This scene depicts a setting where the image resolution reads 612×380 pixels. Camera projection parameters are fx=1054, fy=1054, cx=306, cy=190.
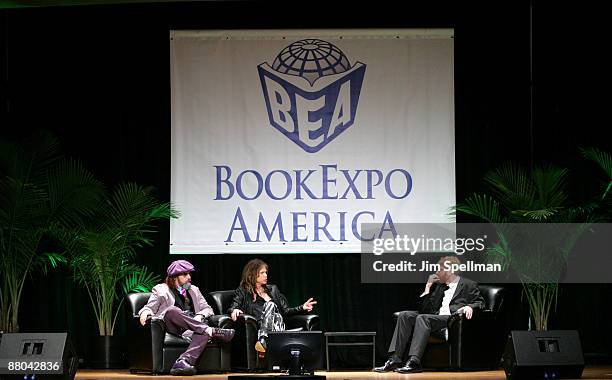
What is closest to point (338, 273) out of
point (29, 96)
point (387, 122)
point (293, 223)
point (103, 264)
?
point (293, 223)

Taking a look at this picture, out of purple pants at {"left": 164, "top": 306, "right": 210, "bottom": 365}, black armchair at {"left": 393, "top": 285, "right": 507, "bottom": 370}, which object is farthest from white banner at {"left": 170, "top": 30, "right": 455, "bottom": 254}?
black armchair at {"left": 393, "top": 285, "right": 507, "bottom": 370}

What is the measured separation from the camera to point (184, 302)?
9.13 metres

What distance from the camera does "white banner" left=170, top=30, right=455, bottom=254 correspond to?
9852 millimetres

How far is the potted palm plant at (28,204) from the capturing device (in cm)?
903

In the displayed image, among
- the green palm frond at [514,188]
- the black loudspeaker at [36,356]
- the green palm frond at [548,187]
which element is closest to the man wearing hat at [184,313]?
the black loudspeaker at [36,356]

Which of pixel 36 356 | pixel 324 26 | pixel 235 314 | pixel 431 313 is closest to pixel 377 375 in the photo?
pixel 431 313

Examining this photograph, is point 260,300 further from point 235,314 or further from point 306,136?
point 306,136

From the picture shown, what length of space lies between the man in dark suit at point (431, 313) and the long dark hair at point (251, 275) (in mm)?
1297

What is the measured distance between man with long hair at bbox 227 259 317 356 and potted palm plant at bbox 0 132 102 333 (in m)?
1.51

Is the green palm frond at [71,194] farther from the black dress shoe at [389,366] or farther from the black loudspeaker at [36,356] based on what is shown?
the black dress shoe at [389,366]

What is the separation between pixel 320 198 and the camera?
9.88 metres

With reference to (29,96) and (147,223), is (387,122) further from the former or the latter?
(29,96)

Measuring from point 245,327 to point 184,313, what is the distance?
0.58 metres

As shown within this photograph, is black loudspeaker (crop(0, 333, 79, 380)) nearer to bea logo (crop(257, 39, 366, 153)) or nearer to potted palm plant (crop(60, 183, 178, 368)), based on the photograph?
potted palm plant (crop(60, 183, 178, 368))
